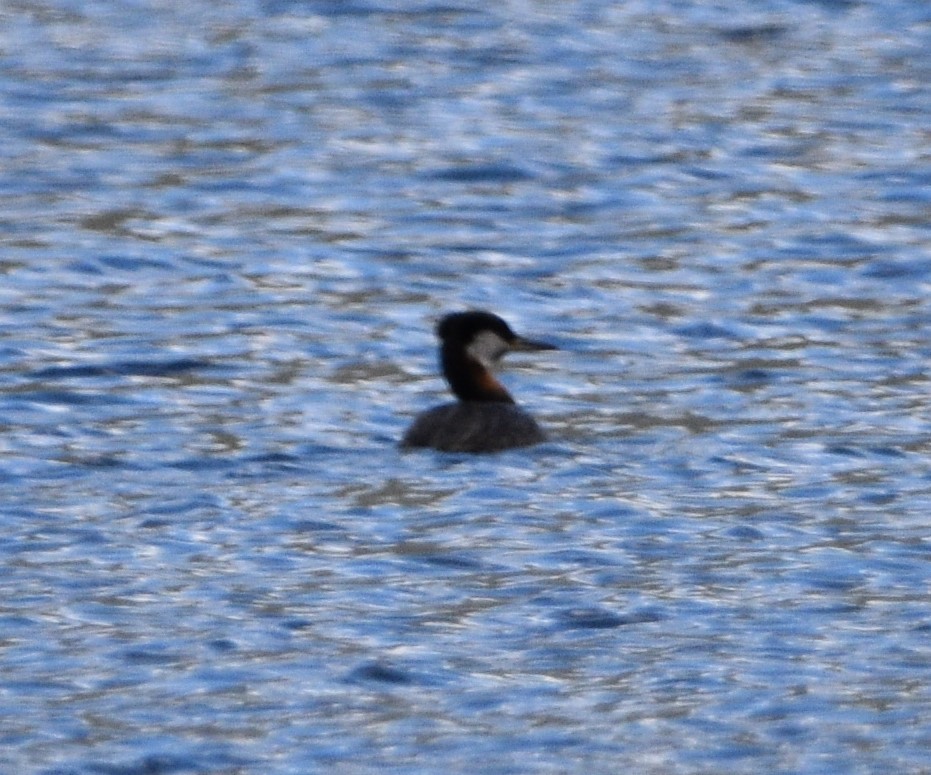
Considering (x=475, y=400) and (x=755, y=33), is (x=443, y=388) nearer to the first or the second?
(x=475, y=400)

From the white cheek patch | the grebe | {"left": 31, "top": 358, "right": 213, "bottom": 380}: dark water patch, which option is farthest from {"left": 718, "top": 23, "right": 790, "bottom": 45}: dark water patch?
the white cheek patch

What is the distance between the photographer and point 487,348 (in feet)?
47.6

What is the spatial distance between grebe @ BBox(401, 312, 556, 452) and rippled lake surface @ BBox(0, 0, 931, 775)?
226mm

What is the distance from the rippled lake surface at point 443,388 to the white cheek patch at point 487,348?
504 millimetres

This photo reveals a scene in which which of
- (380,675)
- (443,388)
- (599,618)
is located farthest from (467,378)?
(380,675)

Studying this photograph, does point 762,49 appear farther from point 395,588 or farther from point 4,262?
point 395,588

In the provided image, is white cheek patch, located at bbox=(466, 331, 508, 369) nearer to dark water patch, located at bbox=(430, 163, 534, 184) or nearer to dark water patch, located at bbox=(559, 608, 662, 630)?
dark water patch, located at bbox=(559, 608, 662, 630)

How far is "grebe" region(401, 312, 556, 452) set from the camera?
13.5 metres

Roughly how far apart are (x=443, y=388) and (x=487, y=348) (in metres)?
0.87

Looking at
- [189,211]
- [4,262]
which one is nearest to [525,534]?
[4,262]

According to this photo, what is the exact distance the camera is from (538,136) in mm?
22422

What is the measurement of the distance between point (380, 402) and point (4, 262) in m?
4.42

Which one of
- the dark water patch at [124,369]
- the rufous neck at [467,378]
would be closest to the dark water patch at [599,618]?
the rufous neck at [467,378]

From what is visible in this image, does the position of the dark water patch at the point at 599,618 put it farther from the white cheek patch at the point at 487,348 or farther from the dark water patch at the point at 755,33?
the dark water patch at the point at 755,33
